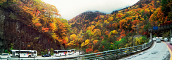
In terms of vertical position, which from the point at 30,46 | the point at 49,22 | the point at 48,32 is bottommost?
the point at 30,46

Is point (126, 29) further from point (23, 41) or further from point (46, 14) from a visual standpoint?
point (23, 41)

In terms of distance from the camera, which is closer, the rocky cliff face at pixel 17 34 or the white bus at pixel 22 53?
the white bus at pixel 22 53

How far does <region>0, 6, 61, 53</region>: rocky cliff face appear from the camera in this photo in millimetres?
37062

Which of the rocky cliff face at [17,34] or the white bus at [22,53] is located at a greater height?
the rocky cliff face at [17,34]

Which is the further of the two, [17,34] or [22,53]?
[17,34]

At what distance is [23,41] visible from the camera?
1597 inches

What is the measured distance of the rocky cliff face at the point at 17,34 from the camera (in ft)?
122

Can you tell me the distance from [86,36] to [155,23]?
3847 cm

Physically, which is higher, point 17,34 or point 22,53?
point 17,34

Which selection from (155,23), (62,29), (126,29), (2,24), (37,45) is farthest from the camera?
(126,29)

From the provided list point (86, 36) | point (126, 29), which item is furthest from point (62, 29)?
point (126, 29)

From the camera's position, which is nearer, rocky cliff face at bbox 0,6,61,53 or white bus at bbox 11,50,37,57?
white bus at bbox 11,50,37,57

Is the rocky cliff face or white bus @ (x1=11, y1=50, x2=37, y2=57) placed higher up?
the rocky cliff face

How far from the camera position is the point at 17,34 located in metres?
39.9
